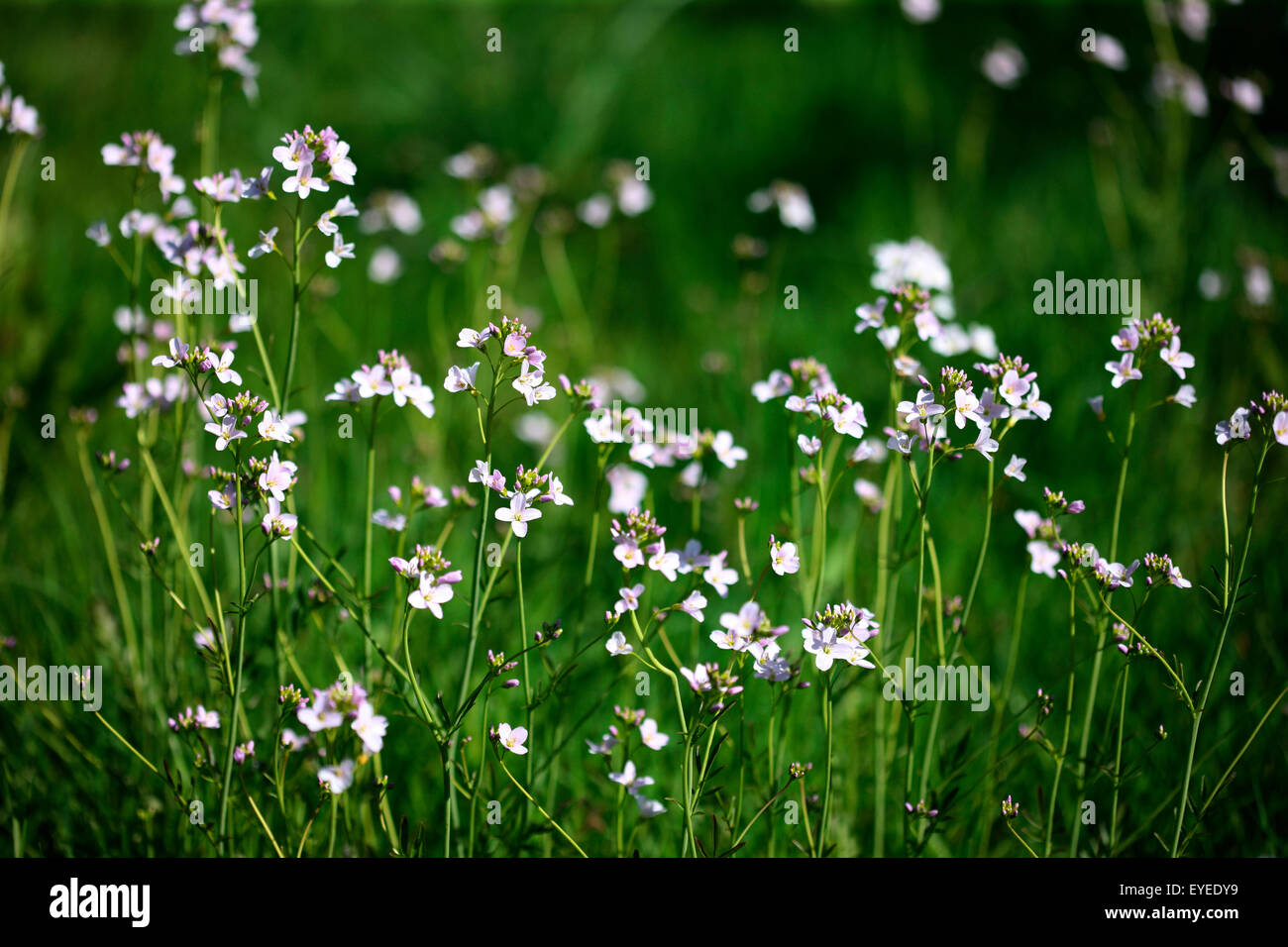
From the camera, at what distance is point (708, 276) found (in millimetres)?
4391

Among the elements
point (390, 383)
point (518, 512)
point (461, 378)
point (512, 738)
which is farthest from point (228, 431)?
point (512, 738)

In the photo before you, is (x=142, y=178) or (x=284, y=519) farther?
(x=142, y=178)

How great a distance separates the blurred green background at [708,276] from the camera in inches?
93.7

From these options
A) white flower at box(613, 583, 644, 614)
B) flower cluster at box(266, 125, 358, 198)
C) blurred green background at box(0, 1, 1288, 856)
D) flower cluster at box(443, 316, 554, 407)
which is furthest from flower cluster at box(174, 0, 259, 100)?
white flower at box(613, 583, 644, 614)

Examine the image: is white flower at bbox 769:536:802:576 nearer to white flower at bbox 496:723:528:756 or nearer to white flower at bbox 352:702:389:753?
white flower at bbox 496:723:528:756

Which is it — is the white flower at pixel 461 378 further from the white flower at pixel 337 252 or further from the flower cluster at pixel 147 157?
the flower cluster at pixel 147 157

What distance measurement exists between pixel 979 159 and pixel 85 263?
423 centimetres

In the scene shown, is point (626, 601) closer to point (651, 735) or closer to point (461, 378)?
point (651, 735)

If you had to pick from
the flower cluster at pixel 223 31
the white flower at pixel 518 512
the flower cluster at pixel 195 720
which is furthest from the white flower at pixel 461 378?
the flower cluster at pixel 223 31

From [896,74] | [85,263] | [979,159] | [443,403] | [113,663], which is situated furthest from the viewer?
[896,74]

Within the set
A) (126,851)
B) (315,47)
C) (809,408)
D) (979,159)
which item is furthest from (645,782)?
(315,47)

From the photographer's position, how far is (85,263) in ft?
13.2

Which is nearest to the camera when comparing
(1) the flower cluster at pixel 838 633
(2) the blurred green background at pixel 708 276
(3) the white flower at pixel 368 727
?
(3) the white flower at pixel 368 727
